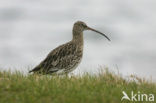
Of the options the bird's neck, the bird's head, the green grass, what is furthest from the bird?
the green grass

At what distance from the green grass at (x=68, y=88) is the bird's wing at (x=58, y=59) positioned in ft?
5.75

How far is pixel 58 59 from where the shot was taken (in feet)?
47.8

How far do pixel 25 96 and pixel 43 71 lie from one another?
13.6ft

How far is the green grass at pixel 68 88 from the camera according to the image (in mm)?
9953

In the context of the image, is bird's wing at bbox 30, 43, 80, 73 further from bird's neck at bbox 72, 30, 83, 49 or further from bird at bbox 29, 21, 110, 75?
bird's neck at bbox 72, 30, 83, 49

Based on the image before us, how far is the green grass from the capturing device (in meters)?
9.95

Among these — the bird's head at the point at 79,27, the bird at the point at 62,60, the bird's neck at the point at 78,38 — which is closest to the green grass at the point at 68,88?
the bird at the point at 62,60

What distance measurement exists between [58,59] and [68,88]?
389 centimetres

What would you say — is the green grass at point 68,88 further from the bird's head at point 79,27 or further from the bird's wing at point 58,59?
the bird's head at point 79,27

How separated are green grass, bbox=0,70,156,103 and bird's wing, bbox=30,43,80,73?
1754 millimetres

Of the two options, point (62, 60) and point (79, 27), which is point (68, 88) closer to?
point (62, 60)

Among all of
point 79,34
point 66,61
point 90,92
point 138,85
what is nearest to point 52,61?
point 66,61

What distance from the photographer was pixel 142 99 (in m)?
10.6

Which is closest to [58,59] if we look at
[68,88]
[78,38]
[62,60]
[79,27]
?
[62,60]
